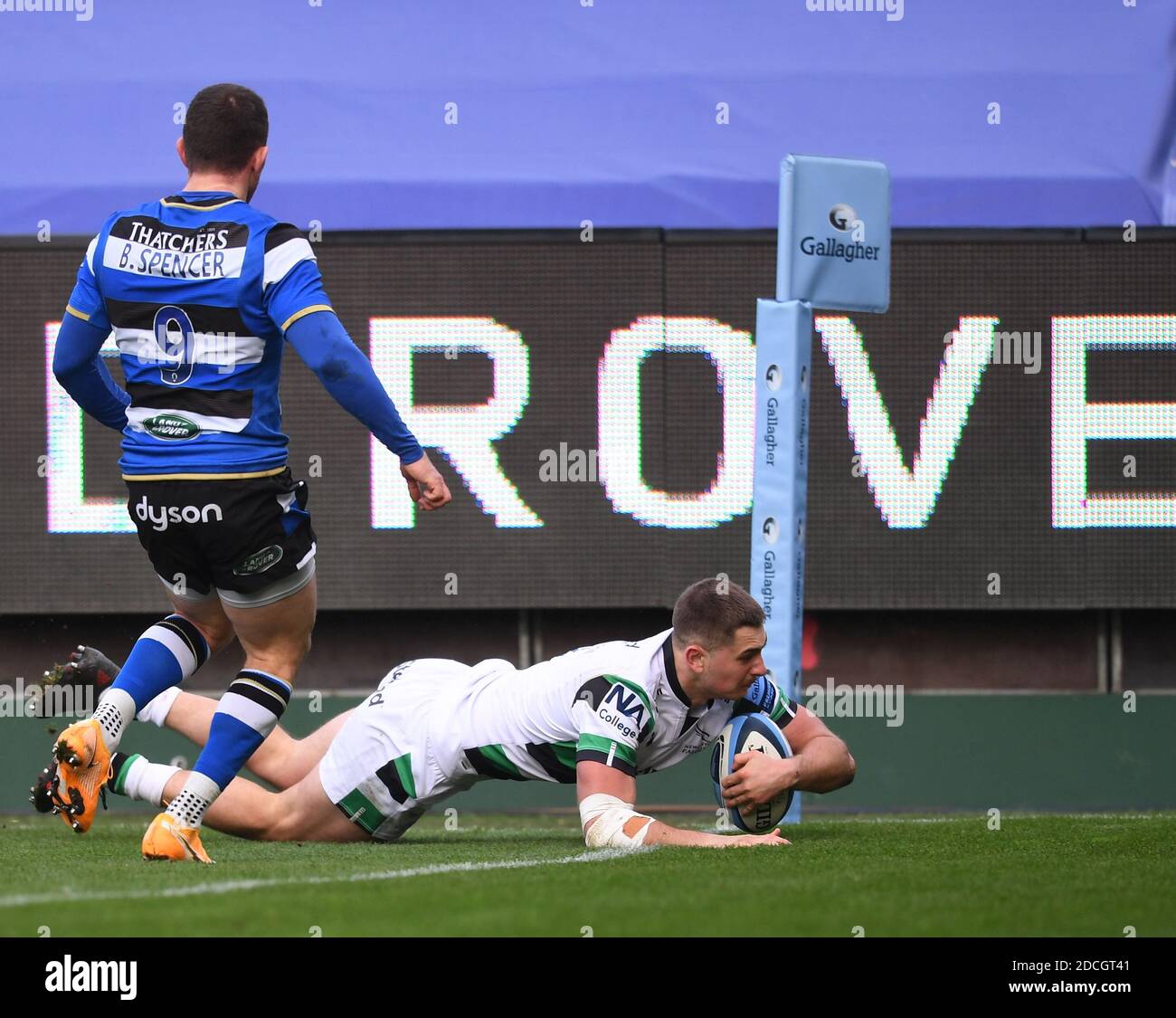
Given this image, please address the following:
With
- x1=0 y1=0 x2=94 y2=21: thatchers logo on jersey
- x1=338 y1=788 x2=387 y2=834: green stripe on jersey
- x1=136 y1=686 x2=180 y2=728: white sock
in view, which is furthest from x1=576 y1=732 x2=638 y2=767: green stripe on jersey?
x1=0 y1=0 x2=94 y2=21: thatchers logo on jersey

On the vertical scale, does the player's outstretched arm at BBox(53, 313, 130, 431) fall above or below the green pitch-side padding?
above

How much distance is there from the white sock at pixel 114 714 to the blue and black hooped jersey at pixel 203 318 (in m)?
0.61

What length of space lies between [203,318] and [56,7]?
6052 millimetres

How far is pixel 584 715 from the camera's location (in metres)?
4.75

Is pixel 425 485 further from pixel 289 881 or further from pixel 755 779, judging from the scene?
pixel 755 779

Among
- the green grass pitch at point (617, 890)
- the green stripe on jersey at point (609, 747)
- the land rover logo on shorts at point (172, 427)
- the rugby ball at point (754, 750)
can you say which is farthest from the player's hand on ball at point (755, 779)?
the land rover logo on shorts at point (172, 427)

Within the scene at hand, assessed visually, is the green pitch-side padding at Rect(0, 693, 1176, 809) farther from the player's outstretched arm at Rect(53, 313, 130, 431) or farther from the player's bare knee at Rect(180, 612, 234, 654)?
the player's outstretched arm at Rect(53, 313, 130, 431)

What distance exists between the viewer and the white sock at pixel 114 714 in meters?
4.36

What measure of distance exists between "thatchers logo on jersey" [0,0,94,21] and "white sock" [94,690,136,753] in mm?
6138

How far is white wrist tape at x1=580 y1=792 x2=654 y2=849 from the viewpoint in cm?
462

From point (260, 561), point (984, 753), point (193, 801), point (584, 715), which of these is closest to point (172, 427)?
point (260, 561)

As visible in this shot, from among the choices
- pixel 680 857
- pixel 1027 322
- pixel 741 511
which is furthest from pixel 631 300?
pixel 680 857
